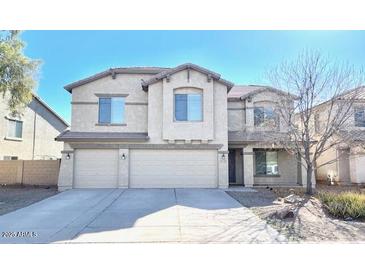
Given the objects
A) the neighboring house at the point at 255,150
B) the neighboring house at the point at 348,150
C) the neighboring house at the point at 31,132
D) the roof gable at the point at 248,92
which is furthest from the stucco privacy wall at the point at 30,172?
the neighboring house at the point at 348,150

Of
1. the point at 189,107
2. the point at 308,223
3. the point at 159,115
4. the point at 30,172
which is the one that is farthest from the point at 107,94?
the point at 308,223

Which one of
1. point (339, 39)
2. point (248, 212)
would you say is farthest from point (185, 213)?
point (339, 39)

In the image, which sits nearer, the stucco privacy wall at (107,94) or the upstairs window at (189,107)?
the upstairs window at (189,107)

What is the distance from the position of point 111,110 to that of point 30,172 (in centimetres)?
672

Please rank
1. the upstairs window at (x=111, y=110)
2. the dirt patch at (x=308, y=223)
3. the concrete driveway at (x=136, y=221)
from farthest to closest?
the upstairs window at (x=111, y=110) < the dirt patch at (x=308, y=223) < the concrete driveway at (x=136, y=221)

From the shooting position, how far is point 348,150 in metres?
17.9

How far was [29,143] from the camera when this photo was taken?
80.2 feet

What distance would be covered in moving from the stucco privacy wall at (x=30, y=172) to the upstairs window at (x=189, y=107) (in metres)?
8.46

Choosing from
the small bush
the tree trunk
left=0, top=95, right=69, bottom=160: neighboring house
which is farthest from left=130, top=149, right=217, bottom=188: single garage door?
left=0, top=95, right=69, bottom=160: neighboring house

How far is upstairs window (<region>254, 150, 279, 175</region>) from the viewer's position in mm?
18500

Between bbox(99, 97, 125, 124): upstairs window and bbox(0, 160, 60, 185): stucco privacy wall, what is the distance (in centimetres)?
→ 423

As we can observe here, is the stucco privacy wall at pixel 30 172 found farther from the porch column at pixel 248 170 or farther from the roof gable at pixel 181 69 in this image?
the porch column at pixel 248 170

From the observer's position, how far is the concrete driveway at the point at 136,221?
6.84 m
